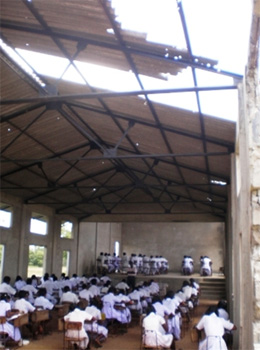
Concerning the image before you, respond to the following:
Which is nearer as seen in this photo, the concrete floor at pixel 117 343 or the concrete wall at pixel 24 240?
the concrete floor at pixel 117 343

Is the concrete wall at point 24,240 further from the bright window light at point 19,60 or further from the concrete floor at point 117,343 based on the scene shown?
the bright window light at point 19,60

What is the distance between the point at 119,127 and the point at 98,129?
106cm

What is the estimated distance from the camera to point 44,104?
31.0ft

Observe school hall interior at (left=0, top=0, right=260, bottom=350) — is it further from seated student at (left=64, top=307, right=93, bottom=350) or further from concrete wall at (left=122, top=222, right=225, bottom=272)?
concrete wall at (left=122, top=222, right=225, bottom=272)

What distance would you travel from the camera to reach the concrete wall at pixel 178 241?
26.9 metres

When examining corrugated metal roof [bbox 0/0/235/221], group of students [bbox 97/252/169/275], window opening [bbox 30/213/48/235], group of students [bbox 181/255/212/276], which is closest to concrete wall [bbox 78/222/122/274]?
group of students [bbox 97/252/169/275]

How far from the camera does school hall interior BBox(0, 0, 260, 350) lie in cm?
541

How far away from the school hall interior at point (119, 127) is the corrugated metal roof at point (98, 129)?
3 centimetres

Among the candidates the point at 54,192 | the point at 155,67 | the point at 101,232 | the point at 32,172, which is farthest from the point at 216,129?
the point at 101,232

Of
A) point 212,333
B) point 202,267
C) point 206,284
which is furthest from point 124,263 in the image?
point 212,333

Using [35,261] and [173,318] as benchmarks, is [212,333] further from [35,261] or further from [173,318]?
[35,261]

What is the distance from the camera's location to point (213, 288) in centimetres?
1953

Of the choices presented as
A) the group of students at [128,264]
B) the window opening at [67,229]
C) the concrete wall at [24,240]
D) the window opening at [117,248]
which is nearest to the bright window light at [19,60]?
the concrete wall at [24,240]

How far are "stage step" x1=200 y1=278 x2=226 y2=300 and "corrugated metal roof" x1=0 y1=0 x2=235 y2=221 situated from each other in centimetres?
368
